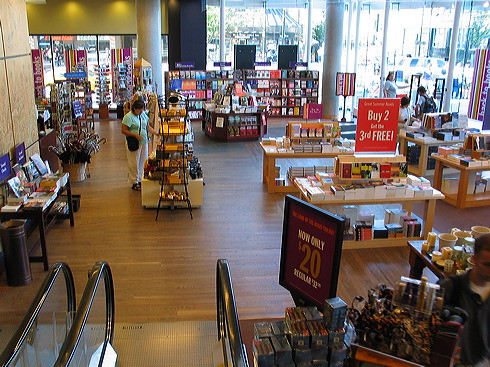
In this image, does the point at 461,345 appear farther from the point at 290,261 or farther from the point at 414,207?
the point at 414,207

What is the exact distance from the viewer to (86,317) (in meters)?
3.38

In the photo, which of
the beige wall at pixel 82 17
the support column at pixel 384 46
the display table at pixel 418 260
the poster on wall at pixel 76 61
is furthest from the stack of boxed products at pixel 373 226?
the beige wall at pixel 82 17

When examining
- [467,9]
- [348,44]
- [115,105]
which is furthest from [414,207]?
[115,105]

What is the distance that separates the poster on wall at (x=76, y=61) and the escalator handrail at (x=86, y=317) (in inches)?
538

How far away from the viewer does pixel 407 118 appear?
11.9 m

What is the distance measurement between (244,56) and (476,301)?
52.1 ft

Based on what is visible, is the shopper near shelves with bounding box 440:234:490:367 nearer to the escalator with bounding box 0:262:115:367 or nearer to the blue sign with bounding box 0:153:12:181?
the escalator with bounding box 0:262:115:367

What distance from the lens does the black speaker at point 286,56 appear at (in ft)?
61.1

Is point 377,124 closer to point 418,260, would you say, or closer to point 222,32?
point 418,260

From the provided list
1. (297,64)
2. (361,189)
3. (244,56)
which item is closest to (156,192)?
(361,189)

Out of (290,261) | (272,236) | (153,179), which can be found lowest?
(272,236)

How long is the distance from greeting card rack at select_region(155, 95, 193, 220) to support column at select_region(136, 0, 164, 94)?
9502 mm

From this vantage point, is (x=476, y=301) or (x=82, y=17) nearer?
(x=476, y=301)

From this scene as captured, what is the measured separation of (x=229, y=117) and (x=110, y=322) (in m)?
10.0
